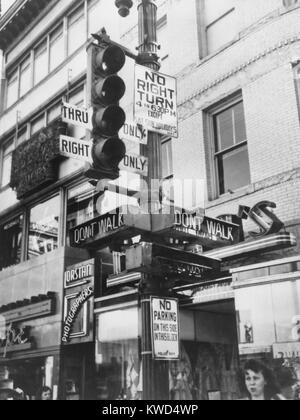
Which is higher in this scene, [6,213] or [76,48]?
[76,48]

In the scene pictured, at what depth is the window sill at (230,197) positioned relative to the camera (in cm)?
1051

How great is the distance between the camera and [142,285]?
5574 millimetres

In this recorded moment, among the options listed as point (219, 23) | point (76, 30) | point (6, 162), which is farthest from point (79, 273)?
point (76, 30)

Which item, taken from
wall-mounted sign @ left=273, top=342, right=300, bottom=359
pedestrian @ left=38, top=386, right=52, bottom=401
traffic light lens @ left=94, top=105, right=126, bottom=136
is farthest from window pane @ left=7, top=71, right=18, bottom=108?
traffic light lens @ left=94, top=105, right=126, bottom=136

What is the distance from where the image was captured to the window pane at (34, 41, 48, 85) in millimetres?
19703

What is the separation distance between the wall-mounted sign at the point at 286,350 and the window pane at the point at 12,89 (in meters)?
16.0

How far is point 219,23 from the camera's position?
12.7m

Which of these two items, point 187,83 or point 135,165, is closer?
point 135,165

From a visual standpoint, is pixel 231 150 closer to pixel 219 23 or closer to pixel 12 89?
pixel 219 23

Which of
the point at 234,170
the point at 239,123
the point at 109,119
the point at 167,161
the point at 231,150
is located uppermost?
the point at 239,123

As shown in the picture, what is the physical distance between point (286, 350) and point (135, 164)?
4.45 m
